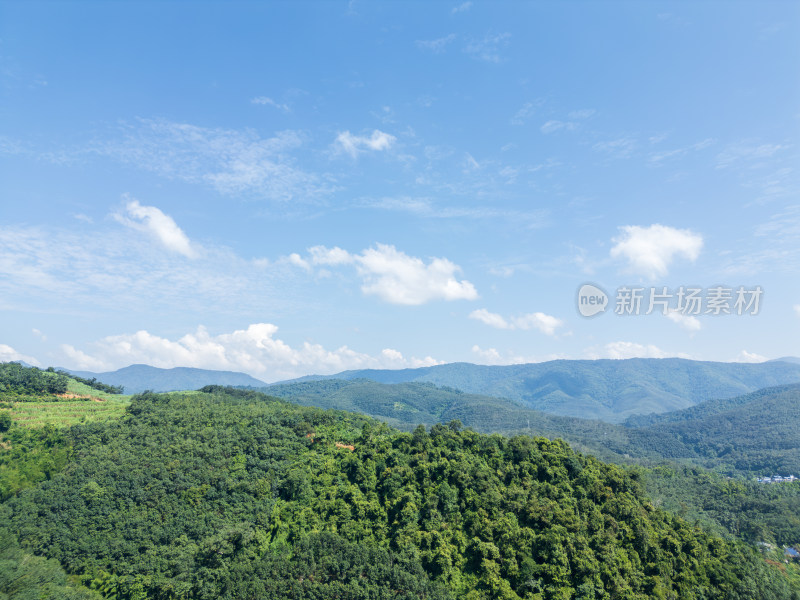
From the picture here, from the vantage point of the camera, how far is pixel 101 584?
4678 cm

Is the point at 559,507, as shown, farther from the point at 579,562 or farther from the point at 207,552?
the point at 207,552

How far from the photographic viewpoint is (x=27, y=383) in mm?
88812

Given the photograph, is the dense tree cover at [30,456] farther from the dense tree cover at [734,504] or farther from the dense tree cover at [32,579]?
the dense tree cover at [734,504]

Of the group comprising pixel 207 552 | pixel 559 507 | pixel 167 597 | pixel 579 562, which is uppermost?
pixel 559 507

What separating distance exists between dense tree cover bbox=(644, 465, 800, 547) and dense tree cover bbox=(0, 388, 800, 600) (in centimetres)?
3021

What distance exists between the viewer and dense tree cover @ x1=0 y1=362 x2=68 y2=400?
278 feet

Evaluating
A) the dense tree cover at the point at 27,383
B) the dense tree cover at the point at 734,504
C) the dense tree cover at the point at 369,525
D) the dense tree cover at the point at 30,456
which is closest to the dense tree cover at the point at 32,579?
the dense tree cover at the point at 369,525

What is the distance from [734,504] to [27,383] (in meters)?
160

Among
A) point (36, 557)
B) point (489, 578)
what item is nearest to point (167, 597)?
point (36, 557)

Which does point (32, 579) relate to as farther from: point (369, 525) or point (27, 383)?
point (27, 383)

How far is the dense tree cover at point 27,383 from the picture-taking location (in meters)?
84.7

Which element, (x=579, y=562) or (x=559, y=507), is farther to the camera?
(x=559, y=507)

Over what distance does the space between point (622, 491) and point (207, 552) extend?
5078 centimetres

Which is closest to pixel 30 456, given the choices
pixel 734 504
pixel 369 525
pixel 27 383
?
pixel 27 383
